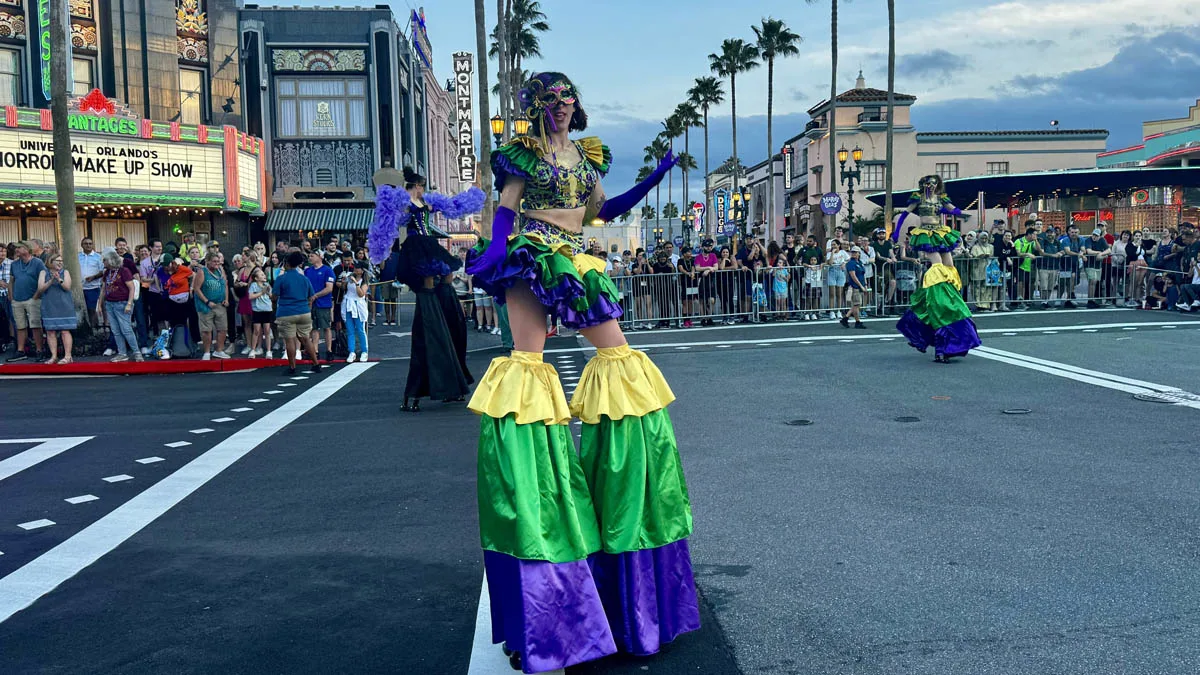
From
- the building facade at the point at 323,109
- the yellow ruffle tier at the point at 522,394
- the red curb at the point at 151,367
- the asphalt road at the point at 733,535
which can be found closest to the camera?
the yellow ruffle tier at the point at 522,394

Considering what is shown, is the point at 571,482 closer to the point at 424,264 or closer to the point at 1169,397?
the point at 424,264

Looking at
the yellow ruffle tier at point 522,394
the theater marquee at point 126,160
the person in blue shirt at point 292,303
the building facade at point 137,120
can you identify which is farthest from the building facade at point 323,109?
the yellow ruffle tier at point 522,394

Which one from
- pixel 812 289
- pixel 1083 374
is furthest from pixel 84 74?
pixel 1083 374

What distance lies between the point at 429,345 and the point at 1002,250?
47.0 ft

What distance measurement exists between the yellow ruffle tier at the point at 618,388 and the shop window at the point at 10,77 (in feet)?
107

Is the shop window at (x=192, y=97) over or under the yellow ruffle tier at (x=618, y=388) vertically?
over

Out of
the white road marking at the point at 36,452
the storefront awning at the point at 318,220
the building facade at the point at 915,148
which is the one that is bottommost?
the white road marking at the point at 36,452

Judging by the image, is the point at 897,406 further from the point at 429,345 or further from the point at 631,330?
the point at 631,330

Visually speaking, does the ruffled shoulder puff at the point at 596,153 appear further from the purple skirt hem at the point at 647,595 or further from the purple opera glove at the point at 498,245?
the purple skirt hem at the point at 647,595

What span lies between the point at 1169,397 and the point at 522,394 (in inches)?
280

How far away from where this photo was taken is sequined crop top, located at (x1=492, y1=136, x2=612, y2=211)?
3678 millimetres

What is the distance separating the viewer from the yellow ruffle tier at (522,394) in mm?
3277

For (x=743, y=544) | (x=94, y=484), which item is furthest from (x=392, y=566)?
(x=94, y=484)

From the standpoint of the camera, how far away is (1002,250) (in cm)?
1956
